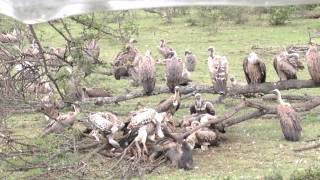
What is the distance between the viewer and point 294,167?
22.2ft

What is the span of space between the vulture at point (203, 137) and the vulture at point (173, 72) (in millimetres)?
2193

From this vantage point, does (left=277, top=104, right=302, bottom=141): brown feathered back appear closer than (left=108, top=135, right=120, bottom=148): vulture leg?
No

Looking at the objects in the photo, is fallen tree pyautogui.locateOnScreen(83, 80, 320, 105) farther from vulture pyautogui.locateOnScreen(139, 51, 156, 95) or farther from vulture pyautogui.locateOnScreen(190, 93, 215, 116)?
vulture pyautogui.locateOnScreen(190, 93, 215, 116)

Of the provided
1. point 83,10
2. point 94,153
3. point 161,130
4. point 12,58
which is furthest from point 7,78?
point 83,10

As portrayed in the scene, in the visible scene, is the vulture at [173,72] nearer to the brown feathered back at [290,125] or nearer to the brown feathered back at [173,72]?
the brown feathered back at [173,72]

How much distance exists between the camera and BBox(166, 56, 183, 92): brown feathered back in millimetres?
10094

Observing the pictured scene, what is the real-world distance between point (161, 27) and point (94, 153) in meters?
12.5

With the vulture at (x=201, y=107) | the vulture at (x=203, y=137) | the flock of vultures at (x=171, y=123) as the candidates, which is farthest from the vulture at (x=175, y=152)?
the vulture at (x=201, y=107)

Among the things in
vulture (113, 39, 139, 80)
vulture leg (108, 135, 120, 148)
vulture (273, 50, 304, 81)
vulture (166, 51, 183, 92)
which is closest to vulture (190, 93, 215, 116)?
vulture (166, 51, 183, 92)

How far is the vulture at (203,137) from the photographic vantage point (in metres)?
7.71

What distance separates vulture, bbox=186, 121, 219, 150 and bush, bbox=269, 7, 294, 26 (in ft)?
33.4

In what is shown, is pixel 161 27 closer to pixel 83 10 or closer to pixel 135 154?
pixel 135 154

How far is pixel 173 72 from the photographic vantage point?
10.3m

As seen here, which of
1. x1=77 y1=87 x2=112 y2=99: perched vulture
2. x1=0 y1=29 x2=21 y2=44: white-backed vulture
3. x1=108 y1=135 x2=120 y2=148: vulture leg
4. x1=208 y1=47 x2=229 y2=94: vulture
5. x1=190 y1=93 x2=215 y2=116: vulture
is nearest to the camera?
x1=108 y1=135 x2=120 y2=148: vulture leg
